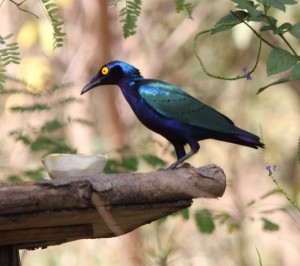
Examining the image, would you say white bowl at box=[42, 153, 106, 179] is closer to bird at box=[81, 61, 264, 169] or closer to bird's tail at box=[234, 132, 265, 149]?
bird at box=[81, 61, 264, 169]

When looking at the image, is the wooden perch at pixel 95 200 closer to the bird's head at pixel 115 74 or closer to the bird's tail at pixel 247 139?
the bird's tail at pixel 247 139

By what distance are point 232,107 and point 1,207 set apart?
10227 mm

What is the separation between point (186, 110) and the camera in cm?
367

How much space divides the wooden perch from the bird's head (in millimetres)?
825

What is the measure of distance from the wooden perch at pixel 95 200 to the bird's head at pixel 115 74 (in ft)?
2.71

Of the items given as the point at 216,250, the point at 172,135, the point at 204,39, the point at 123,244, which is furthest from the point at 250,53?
the point at 172,135

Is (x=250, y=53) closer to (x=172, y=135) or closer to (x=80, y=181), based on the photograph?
(x=172, y=135)

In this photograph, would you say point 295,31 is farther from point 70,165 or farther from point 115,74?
point 70,165

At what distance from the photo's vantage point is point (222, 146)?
12.9m

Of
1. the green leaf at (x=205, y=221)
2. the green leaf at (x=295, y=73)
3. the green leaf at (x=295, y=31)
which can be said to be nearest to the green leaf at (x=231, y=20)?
the green leaf at (x=295, y=31)

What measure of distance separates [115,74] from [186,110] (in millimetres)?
373

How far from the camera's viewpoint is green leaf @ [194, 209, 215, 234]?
6172 mm

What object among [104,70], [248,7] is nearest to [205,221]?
[104,70]

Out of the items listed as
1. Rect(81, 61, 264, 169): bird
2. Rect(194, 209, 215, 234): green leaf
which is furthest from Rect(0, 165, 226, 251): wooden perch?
Rect(194, 209, 215, 234): green leaf
